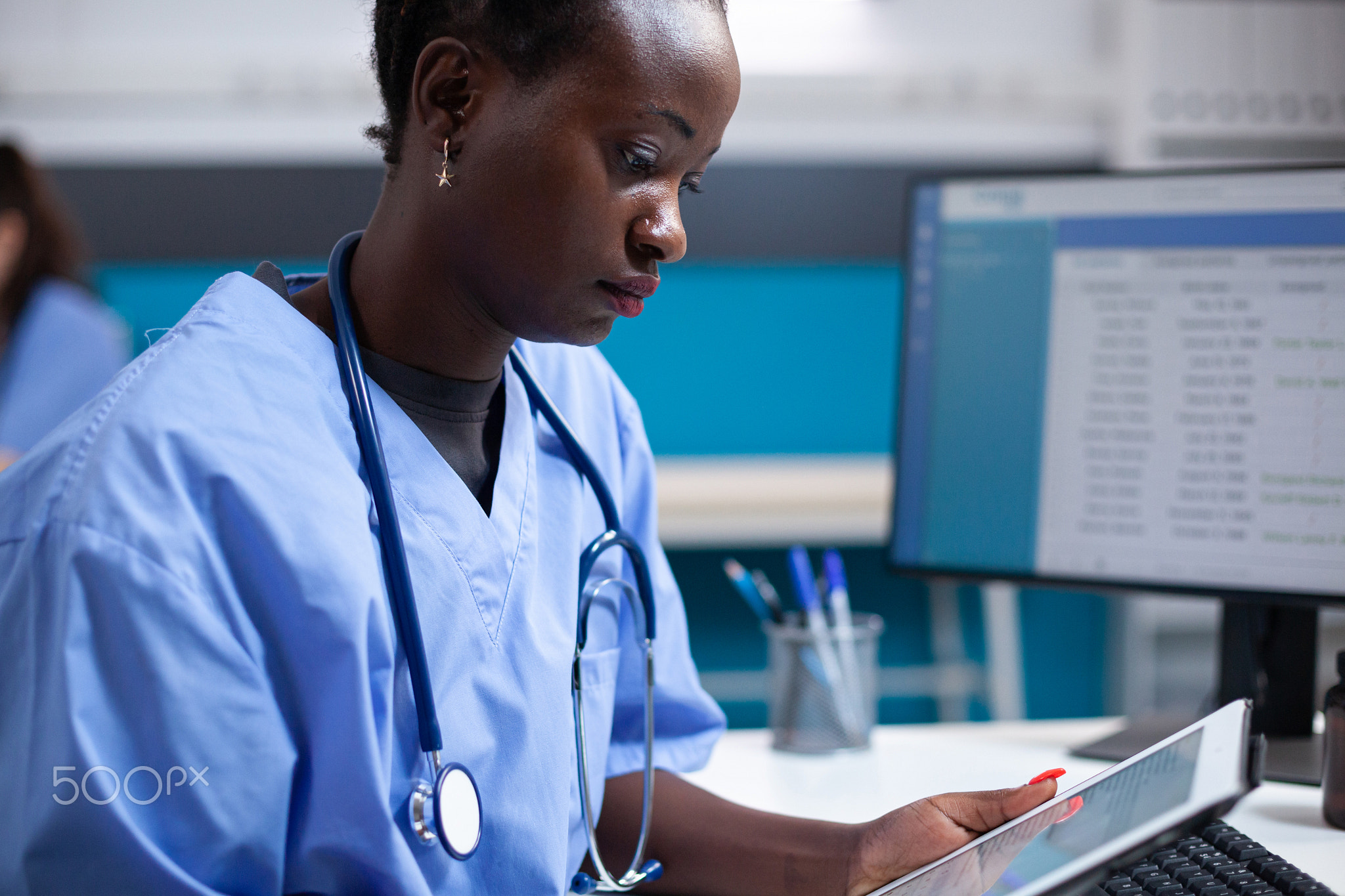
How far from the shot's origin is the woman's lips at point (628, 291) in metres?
0.72

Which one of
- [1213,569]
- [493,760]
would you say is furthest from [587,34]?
[1213,569]

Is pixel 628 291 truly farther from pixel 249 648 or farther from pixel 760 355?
pixel 760 355

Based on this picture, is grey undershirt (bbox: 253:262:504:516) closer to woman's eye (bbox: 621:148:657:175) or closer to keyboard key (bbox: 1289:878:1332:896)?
woman's eye (bbox: 621:148:657:175)

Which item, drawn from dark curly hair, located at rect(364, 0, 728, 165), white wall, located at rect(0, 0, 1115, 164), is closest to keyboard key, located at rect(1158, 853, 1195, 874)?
dark curly hair, located at rect(364, 0, 728, 165)

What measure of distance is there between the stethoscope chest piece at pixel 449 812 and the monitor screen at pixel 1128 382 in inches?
24.5

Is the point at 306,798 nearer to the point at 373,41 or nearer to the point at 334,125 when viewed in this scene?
the point at 373,41

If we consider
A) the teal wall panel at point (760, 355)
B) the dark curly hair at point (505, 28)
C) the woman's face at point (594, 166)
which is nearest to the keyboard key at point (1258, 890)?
the woman's face at point (594, 166)

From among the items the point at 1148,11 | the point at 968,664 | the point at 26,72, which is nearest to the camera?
the point at 26,72

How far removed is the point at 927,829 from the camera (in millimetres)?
735

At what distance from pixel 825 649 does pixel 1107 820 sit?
530 mm

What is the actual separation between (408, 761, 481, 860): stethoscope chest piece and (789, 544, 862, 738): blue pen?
525mm

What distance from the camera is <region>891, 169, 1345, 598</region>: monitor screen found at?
3.27 ft

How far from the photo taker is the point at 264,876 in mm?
582

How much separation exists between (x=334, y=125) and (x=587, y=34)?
249 centimetres
